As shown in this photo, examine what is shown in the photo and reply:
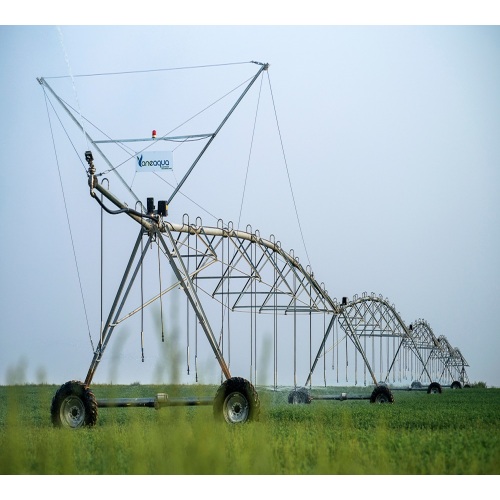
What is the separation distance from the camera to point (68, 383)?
59.4 ft

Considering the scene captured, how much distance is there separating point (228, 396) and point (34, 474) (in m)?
7.79

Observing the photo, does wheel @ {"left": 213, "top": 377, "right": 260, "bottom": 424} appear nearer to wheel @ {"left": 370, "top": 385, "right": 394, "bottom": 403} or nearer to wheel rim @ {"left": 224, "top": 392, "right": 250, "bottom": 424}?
wheel rim @ {"left": 224, "top": 392, "right": 250, "bottom": 424}

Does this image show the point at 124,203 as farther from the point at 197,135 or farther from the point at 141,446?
the point at 141,446

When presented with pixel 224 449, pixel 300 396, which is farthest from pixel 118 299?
pixel 300 396

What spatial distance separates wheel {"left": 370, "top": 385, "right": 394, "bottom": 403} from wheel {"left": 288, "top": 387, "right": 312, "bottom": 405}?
7.30 feet

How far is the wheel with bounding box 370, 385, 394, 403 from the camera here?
30984mm

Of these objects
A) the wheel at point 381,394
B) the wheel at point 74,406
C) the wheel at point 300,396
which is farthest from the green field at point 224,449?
the wheel at point 381,394

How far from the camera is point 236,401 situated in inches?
708

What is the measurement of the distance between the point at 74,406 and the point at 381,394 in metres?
15.1

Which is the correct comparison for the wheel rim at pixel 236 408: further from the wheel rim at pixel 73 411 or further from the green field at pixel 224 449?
the wheel rim at pixel 73 411

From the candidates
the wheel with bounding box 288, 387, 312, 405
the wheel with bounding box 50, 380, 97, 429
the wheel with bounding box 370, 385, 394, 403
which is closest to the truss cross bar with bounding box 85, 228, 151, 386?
the wheel with bounding box 50, 380, 97, 429

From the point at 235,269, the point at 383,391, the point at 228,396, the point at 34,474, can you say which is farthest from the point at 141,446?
the point at 383,391

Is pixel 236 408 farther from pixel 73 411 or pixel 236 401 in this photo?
pixel 73 411
